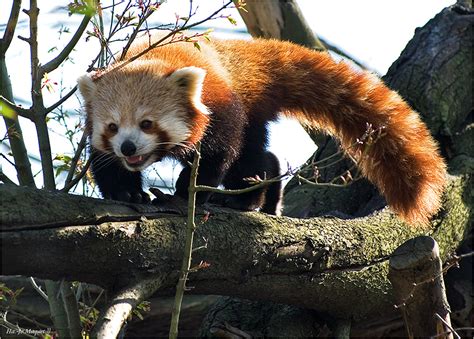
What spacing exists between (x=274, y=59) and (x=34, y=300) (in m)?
2.61

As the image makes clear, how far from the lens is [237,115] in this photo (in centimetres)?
423

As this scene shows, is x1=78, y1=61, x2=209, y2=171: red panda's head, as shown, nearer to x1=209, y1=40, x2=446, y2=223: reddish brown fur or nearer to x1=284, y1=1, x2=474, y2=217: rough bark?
x1=209, y1=40, x2=446, y2=223: reddish brown fur

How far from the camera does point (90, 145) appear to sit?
13.6 feet

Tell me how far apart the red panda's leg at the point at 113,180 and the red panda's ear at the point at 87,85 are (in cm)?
39

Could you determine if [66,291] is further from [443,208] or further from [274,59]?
[443,208]

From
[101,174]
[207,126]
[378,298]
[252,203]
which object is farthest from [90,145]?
[378,298]

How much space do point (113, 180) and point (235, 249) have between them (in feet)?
3.43

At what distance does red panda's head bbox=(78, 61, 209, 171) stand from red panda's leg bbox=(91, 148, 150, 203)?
127 mm

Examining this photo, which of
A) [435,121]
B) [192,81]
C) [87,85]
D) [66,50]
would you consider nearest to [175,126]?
[192,81]

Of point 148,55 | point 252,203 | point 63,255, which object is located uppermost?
point 148,55

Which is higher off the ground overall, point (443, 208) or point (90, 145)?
point (90, 145)

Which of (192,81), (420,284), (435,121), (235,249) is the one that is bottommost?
(420,284)

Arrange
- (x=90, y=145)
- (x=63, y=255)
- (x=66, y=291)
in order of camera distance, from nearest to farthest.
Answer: (x=63, y=255) → (x=66, y=291) → (x=90, y=145)

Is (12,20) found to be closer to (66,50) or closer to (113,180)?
(66,50)
